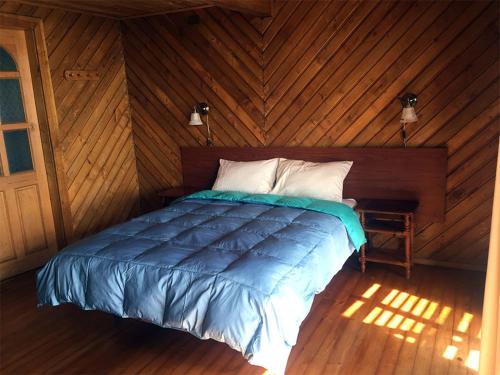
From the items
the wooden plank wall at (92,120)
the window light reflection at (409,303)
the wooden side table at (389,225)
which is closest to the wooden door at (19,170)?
the wooden plank wall at (92,120)

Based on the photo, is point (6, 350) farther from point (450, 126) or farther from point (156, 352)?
point (450, 126)

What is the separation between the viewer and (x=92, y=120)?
4148 mm

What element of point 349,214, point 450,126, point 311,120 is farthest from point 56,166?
point 450,126

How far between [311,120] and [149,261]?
2031mm

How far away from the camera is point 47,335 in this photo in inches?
106

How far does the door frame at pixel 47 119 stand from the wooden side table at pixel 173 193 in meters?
0.88

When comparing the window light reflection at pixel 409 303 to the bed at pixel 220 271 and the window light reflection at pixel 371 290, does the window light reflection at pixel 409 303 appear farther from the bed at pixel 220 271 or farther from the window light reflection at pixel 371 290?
the bed at pixel 220 271

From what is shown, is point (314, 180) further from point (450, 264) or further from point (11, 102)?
point (11, 102)

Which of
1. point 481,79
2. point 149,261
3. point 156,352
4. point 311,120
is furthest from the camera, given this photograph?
point 311,120

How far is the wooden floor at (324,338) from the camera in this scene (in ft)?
7.48

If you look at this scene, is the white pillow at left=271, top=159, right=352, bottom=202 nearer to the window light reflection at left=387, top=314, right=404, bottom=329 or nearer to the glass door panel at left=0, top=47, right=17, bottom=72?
the window light reflection at left=387, top=314, right=404, bottom=329

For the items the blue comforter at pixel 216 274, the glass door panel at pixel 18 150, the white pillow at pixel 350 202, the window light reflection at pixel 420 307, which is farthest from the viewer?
the glass door panel at pixel 18 150

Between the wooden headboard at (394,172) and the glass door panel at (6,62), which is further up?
the glass door panel at (6,62)

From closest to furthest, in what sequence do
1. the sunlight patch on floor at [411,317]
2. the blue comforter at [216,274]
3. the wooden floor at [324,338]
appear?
1. the blue comforter at [216,274]
2. the wooden floor at [324,338]
3. the sunlight patch on floor at [411,317]
